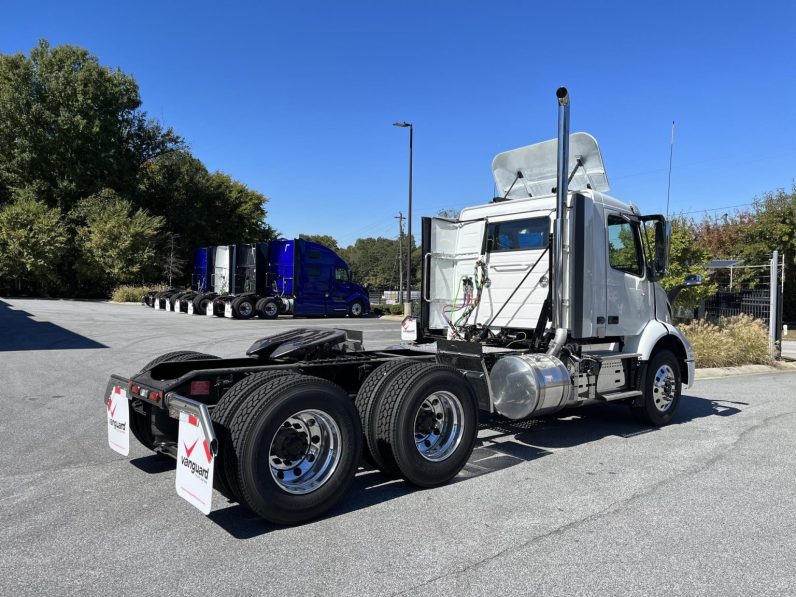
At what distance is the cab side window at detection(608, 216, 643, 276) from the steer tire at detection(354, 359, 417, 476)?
10.4 ft

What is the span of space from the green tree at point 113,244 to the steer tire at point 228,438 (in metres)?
37.7

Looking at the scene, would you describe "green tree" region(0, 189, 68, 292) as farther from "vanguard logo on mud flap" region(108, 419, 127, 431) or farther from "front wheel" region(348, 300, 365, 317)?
"vanguard logo on mud flap" region(108, 419, 127, 431)

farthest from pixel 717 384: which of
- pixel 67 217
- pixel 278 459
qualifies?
pixel 67 217

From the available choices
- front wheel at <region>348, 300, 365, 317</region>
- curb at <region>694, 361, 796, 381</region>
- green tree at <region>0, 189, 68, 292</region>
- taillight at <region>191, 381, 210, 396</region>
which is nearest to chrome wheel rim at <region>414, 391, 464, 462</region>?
taillight at <region>191, 381, 210, 396</region>

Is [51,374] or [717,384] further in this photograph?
[717,384]

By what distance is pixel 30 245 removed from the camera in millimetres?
36969

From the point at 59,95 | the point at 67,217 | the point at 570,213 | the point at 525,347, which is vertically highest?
the point at 59,95

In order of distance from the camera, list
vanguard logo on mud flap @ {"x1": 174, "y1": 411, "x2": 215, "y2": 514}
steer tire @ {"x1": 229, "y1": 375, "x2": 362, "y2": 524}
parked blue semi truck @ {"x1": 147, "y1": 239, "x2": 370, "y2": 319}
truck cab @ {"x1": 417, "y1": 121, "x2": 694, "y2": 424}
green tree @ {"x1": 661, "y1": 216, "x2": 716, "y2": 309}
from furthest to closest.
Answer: parked blue semi truck @ {"x1": 147, "y1": 239, "x2": 370, "y2": 319}, green tree @ {"x1": 661, "y1": 216, "x2": 716, "y2": 309}, truck cab @ {"x1": 417, "y1": 121, "x2": 694, "y2": 424}, steer tire @ {"x1": 229, "y1": 375, "x2": 362, "y2": 524}, vanguard logo on mud flap @ {"x1": 174, "y1": 411, "x2": 215, "y2": 514}

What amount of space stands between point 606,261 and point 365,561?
14.6 feet

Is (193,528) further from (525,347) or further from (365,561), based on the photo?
(525,347)

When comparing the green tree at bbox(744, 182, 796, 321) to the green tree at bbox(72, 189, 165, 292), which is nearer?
the green tree at bbox(744, 182, 796, 321)

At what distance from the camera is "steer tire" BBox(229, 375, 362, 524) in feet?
12.3

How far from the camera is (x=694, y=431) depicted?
22.8ft

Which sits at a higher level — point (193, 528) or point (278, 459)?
point (278, 459)
